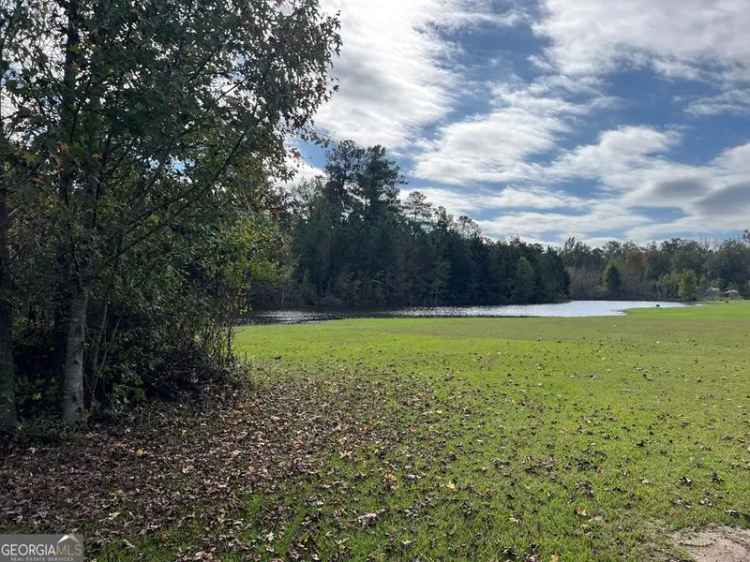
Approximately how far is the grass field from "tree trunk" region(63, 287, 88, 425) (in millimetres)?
3246

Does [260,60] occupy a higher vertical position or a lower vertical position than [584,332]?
higher

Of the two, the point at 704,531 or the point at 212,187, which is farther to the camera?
the point at 212,187

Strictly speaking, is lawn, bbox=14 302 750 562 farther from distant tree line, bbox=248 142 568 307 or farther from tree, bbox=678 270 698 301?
tree, bbox=678 270 698 301

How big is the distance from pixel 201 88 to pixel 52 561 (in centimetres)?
501

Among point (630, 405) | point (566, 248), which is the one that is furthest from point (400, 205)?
point (630, 405)

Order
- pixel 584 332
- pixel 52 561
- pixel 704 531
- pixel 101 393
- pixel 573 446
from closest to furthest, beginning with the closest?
1. pixel 52 561
2. pixel 704 531
3. pixel 573 446
4. pixel 101 393
5. pixel 584 332

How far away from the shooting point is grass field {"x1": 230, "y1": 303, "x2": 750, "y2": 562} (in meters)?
4.32

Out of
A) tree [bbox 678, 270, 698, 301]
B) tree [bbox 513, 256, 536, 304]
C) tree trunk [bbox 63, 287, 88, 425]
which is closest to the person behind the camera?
tree trunk [bbox 63, 287, 88, 425]

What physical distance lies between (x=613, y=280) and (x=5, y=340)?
123 m

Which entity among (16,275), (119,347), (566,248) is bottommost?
(119,347)

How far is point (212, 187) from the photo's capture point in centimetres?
641

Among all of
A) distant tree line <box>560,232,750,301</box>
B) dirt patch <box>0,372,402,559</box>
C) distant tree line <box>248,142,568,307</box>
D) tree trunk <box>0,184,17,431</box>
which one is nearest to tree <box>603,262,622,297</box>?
distant tree line <box>560,232,750,301</box>

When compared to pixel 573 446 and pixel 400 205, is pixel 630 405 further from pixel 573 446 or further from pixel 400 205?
pixel 400 205

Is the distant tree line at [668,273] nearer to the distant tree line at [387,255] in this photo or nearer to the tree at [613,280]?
the tree at [613,280]
